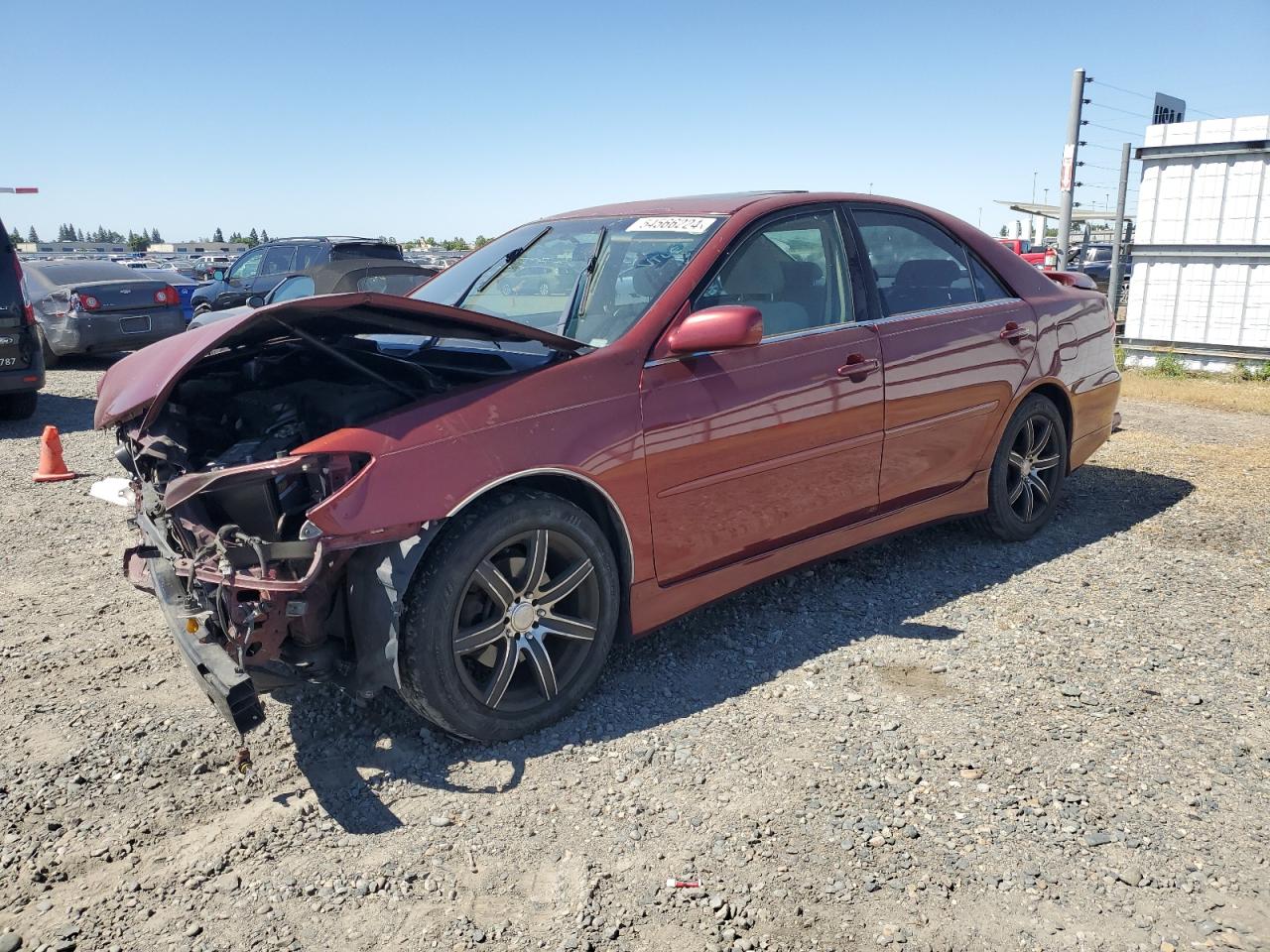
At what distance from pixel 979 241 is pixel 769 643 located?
8.11ft

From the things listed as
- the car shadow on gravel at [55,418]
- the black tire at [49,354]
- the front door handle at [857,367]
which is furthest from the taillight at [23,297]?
the front door handle at [857,367]

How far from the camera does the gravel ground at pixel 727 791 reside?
244 centimetres

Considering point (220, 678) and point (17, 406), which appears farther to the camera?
point (17, 406)

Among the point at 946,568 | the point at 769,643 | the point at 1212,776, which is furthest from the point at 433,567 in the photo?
the point at 946,568

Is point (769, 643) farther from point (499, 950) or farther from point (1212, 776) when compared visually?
point (499, 950)

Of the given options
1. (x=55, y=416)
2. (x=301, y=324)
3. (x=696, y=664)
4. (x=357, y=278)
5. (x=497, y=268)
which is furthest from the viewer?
(x=55, y=416)

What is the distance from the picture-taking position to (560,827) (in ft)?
9.25

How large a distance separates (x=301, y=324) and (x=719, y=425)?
1.50 metres

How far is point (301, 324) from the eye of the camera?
10.2ft

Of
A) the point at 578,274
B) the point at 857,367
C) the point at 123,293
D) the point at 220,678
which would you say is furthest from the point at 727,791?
the point at 123,293

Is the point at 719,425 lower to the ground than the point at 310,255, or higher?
lower

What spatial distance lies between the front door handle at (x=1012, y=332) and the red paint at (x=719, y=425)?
0.02 metres

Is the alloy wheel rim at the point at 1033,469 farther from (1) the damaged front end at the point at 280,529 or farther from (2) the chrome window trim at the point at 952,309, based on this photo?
(1) the damaged front end at the point at 280,529

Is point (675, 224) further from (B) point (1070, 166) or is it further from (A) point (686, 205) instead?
(B) point (1070, 166)
